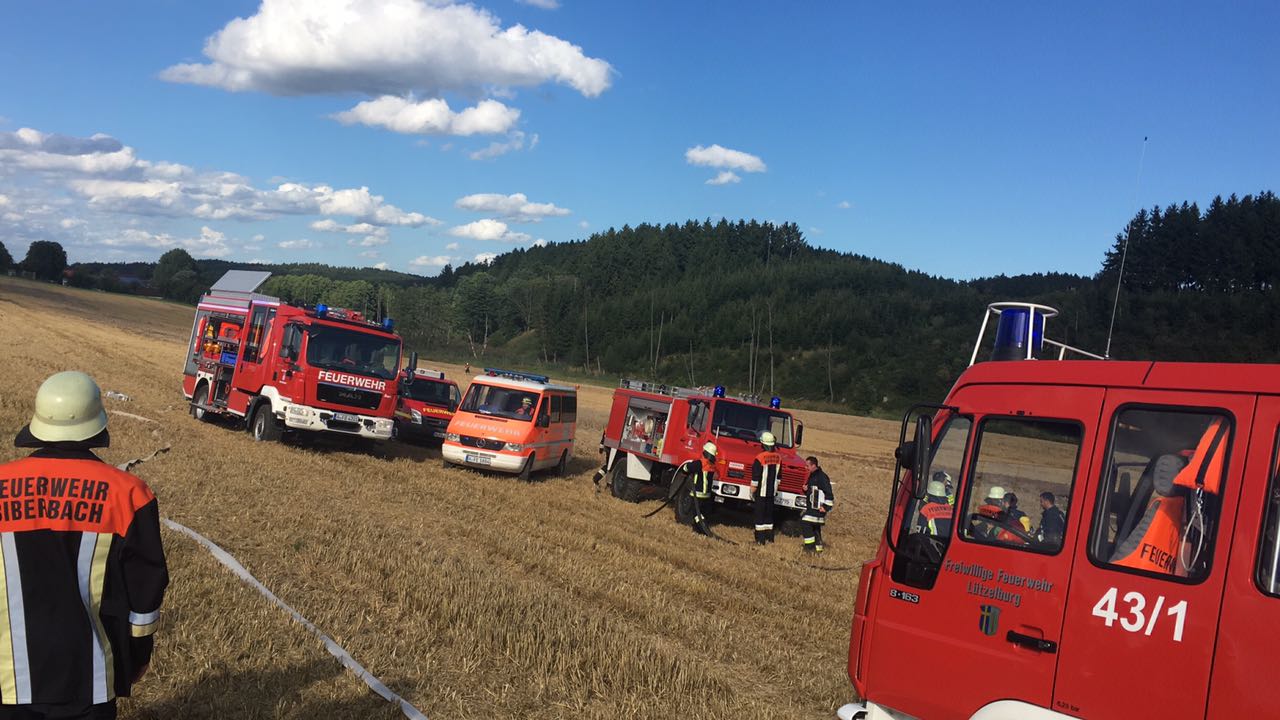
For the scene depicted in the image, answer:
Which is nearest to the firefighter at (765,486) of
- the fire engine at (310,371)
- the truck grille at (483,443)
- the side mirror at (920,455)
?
the truck grille at (483,443)

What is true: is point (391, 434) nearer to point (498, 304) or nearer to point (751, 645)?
point (751, 645)

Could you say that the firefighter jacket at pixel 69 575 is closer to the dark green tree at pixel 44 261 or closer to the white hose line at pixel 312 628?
the white hose line at pixel 312 628

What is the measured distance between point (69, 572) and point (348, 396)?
1546 centimetres

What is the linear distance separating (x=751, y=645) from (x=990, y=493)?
3.73 metres

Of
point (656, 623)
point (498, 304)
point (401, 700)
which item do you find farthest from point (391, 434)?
point (498, 304)

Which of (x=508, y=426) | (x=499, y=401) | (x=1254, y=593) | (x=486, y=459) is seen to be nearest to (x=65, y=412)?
(x=1254, y=593)

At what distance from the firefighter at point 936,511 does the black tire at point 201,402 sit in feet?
62.1

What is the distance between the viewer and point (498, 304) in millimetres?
139125

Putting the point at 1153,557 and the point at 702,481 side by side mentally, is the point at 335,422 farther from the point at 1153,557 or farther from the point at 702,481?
the point at 1153,557

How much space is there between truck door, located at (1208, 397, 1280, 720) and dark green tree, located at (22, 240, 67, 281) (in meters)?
116

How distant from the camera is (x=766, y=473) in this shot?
1455 cm

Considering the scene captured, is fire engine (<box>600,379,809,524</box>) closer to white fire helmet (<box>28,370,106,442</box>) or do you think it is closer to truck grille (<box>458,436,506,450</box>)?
truck grille (<box>458,436,506,450</box>)

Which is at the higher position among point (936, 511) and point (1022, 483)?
point (1022, 483)

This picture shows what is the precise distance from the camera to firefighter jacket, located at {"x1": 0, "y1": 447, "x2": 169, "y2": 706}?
3408mm
